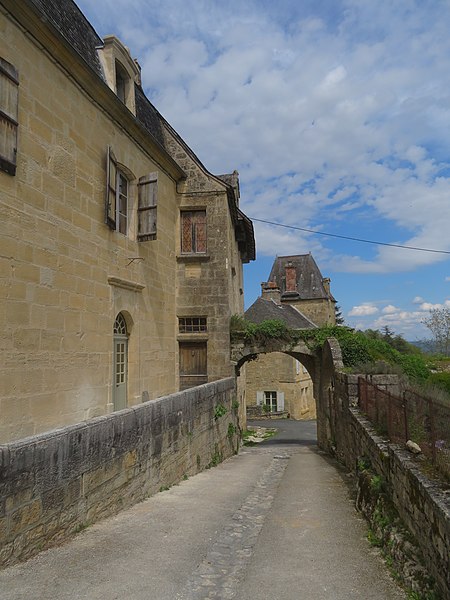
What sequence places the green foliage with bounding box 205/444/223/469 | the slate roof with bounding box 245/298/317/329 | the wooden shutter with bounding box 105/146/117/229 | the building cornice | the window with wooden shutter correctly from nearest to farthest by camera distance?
the window with wooden shutter
the building cornice
the wooden shutter with bounding box 105/146/117/229
the green foliage with bounding box 205/444/223/469
the slate roof with bounding box 245/298/317/329

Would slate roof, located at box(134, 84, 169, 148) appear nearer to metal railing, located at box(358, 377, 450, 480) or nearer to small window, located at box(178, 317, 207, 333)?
small window, located at box(178, 317, 207, 333)

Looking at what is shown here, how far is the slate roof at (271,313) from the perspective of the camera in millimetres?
28219

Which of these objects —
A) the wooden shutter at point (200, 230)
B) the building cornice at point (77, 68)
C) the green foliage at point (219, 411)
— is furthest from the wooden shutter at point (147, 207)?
the green foliage at point (219, 411)

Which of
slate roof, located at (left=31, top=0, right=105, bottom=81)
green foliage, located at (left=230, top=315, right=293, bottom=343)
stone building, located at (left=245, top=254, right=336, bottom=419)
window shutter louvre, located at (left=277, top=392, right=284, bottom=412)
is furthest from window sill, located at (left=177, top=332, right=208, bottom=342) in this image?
window shutter louvre, located at (left=277, top=392, right=284, bottom=412)

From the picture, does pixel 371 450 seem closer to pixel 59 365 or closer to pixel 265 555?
pixel 265 555

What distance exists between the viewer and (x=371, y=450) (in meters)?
7.00

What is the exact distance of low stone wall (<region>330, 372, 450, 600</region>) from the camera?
3.39 m

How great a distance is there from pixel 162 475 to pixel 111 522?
200 cm

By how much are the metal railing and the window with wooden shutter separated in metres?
6.09

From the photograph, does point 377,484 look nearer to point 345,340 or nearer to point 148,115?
point 345,340

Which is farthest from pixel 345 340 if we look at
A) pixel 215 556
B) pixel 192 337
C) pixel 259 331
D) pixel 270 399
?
pixel 270 399

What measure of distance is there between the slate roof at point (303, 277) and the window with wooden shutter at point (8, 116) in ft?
113

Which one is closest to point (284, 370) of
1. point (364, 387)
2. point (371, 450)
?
point (364, 387)

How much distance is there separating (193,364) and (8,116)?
9140 mm
